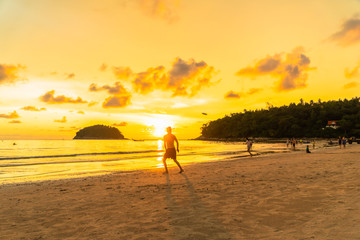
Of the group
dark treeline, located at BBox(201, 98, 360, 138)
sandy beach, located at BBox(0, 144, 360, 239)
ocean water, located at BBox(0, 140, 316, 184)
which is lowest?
ocean water, located at BBox(0, 140, 316, 184)

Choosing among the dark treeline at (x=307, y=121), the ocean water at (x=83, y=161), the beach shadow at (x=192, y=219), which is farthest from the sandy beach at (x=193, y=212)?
the dark treeline at (x=307, y=121)

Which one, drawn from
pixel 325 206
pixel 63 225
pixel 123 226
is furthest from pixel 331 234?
pixel 63 225

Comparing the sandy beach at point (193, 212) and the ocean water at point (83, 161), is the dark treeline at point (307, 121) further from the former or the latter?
the sandy beach at point (193, 212)

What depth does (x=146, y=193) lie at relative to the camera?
8.65 metres

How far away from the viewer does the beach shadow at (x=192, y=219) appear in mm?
4551

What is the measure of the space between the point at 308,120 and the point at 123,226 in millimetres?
170512

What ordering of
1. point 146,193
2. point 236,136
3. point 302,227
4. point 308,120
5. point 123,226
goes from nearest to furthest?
point 302,227, point 123,226, point 146,193, point 308,120, point 236,136

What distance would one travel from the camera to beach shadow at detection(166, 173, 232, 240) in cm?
455

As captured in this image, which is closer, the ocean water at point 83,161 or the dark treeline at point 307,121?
the ocean water at point 83,161

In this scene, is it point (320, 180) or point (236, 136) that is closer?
point (320, 180)

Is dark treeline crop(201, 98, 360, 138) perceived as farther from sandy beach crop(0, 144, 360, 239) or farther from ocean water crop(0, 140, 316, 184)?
sandy beach crop(0, 144, 360, 239)

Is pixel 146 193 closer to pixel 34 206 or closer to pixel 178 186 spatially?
pixel 178 186

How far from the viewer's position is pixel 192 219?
547 cm

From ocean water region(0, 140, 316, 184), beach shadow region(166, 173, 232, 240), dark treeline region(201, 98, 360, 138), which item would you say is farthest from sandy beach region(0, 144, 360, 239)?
dark treeline region(201, 98, 360, 138)
